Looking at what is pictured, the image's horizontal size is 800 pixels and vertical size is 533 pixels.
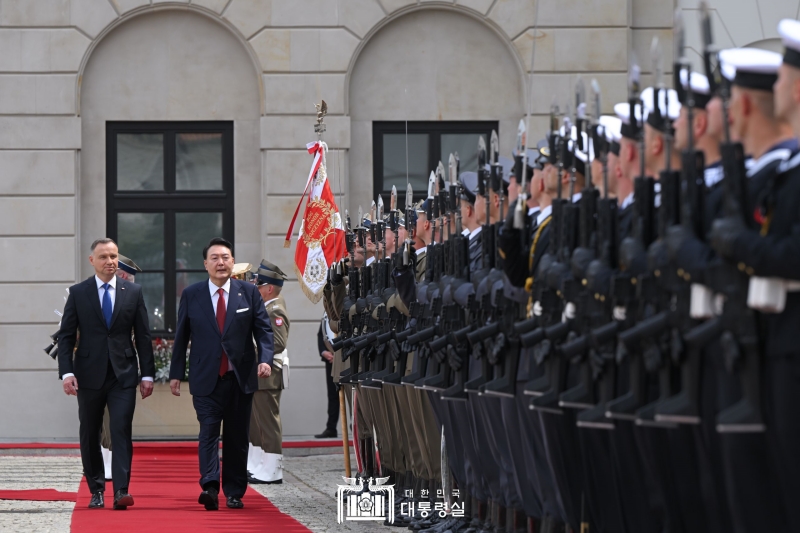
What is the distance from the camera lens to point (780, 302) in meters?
4.40

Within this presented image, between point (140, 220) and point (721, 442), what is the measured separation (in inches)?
573

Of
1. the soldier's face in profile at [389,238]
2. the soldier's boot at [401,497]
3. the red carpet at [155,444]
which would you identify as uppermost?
the soldier's face in profile at [389,238]

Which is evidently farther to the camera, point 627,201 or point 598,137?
point 598,137

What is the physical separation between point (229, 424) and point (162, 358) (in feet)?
24.4

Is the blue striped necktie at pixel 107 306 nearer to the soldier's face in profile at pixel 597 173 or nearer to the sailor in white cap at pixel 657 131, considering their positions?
the soldier's face in profile at pixel 597 173

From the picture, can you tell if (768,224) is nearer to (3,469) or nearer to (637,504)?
(637,504)

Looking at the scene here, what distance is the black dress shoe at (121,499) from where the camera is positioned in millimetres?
10133

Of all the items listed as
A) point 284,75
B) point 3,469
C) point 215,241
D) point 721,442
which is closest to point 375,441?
point 215,241

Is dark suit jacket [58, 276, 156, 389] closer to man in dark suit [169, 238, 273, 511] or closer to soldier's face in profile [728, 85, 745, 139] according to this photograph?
man in dark suit [169, 238, 273, 511]

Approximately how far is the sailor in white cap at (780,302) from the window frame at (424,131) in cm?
1413

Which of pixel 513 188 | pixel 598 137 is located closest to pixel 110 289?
pixel 513 188

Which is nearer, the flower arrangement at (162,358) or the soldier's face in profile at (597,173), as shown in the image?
the soldier's face in profile at (597,173)

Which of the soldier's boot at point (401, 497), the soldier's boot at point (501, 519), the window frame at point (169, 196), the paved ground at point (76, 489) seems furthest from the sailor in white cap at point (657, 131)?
the window frame at point (169, 196)

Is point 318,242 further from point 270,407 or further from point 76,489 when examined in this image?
point 76,489
